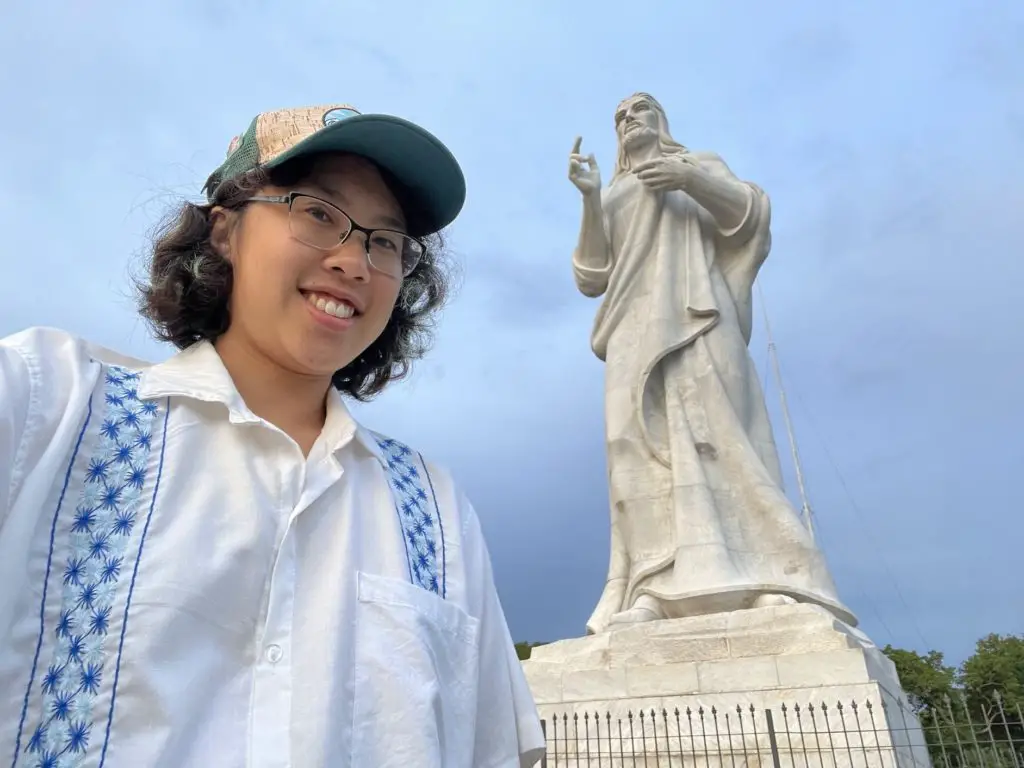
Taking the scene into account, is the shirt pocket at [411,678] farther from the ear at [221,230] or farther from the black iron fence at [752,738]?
the black iron fence at [752,738]

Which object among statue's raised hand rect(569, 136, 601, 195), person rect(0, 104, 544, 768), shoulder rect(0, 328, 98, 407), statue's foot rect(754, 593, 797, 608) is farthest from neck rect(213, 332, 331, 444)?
→ statue's raised hand rect(569, 136, 601, 195)

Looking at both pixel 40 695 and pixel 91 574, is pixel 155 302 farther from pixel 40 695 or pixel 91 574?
pixel 40 695

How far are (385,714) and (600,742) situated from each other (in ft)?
17.2

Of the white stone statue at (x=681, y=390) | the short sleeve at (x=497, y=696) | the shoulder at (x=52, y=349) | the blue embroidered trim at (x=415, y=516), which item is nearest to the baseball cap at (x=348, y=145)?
the shoulder at (x=52, y=349)

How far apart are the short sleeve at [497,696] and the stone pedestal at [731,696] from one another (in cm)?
420

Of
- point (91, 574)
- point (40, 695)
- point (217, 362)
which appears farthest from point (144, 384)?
point (40, 695)

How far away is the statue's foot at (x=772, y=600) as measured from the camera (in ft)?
20.4

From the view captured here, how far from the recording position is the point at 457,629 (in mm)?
1402

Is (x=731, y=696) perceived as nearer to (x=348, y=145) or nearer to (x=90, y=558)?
(x=348, y=145)

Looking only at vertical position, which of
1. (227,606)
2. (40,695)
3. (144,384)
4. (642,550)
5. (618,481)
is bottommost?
(40,695)

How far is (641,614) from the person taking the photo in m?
6.62

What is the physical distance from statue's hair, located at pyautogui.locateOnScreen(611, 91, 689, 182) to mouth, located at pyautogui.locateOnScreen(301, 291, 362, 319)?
801 cm

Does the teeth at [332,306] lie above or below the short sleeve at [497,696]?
above

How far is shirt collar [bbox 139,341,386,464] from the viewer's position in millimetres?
1299
